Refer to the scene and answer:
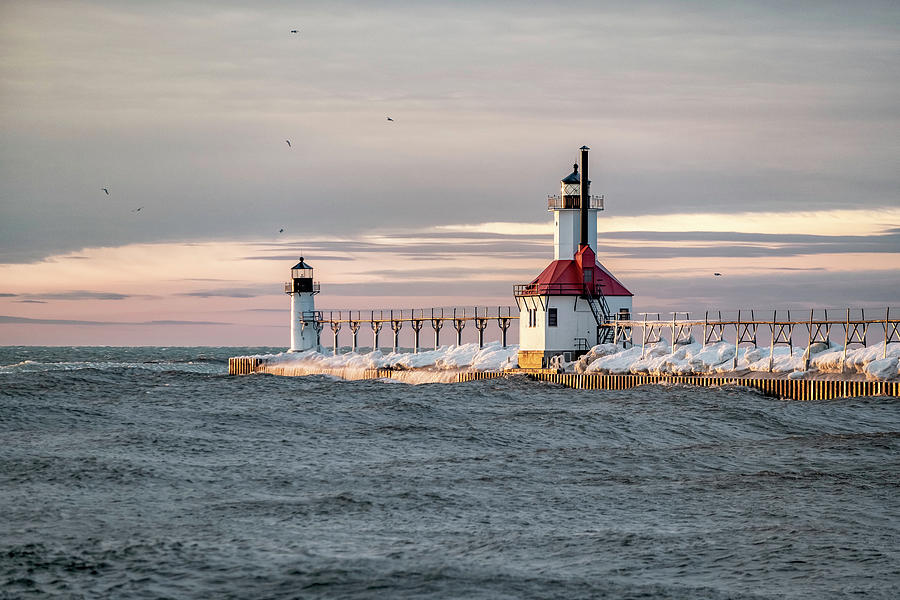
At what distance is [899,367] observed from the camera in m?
37.5

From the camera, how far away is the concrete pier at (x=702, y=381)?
122 feet

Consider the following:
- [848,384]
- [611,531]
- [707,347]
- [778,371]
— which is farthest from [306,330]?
[611,531]

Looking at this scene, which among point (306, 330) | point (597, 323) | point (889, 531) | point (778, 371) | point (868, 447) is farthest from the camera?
point (306, 330)

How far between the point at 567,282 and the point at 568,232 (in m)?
3.15

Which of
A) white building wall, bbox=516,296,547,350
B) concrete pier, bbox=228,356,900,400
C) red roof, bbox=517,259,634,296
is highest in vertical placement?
red roof, bbox=517,259,634,296

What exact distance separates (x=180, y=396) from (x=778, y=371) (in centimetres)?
2399

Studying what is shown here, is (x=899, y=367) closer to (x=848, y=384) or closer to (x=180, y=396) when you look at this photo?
(x=848, y=384)

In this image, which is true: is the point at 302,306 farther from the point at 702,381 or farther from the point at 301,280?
the point at 702,381

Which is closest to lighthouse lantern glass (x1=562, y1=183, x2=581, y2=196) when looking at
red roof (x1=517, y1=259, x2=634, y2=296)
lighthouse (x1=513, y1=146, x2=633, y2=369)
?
lighthouse (x1=513, y1=146, x2=633, y2=369)

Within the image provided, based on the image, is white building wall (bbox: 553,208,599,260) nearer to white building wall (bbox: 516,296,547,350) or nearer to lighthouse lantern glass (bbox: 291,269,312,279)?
white building wall (bbox: 516,296,547,350)

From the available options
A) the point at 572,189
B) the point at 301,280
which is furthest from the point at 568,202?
the point at 301,280

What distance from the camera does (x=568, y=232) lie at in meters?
55.0

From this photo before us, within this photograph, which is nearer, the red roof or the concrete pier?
the concrete pier

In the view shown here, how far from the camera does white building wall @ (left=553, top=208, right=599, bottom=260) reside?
5494cm
